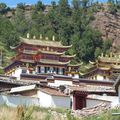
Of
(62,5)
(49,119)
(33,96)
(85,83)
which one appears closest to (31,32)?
(62,5)

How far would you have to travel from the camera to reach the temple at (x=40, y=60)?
63281mm

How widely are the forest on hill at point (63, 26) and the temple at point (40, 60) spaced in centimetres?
2040

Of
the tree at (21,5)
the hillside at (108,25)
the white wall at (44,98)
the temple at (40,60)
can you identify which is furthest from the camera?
the tree at (21,5)

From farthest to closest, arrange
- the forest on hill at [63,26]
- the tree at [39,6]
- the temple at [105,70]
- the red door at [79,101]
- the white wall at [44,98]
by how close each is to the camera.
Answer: the tree at [39,6] → the forest on hill at [63,26] → the temple at [105,70] → the white wall at [44,98] → the red door at [79,101]

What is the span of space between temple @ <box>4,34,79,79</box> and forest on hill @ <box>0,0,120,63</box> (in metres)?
20.4

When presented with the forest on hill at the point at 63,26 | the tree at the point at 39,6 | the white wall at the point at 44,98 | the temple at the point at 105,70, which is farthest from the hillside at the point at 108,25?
the white wall at the point at 44,98

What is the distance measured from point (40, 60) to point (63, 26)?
4219 cm

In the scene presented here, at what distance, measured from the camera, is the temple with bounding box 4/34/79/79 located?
63.3 metres

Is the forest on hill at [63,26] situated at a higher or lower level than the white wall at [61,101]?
higher

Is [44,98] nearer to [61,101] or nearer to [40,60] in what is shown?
[61,101]

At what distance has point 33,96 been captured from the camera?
96.6 ft

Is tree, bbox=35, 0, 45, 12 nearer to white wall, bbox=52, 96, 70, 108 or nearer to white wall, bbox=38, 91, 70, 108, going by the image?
white wall, bbox=38, 91, 70, 108

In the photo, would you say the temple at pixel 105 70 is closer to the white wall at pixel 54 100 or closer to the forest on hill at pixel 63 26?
the forest on hill at pixel 63 26

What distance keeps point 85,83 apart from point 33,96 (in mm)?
25747
